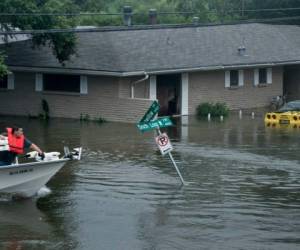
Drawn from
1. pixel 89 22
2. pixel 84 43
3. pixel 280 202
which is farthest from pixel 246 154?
pixel 89 22

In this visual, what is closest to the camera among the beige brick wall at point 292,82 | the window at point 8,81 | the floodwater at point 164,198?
the floodwater at point 164,198

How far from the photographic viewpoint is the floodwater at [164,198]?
20469 mm

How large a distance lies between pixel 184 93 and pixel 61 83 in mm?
5132

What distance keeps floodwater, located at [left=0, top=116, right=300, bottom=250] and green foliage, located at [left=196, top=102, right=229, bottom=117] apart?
260 inches

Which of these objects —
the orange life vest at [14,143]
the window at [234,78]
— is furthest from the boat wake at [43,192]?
the window at [234,78]

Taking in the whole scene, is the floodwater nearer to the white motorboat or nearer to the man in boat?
the white motorboat

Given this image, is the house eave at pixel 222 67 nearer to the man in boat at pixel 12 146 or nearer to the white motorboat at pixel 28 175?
the white motorboat at pixel 28 175

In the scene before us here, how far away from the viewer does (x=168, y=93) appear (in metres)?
43.2

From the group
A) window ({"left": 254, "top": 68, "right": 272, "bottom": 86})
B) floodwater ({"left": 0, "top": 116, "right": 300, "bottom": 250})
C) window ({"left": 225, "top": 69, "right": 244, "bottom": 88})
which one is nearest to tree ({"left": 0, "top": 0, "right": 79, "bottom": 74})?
floodwater ({"left": 0, "top": 116, "right": 300, "bottom": 250})

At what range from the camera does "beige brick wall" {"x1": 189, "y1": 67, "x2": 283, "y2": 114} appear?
43625 millimetres

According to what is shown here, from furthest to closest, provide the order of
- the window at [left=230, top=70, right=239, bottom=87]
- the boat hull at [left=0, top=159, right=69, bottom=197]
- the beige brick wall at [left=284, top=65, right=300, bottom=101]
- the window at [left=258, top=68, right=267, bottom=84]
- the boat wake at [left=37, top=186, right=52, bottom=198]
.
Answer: the beige brick wall at [left=284, top=65, right=300, bottom=101] → the window at [left=258, top=68, right=267, bottom=84] → the window at [left=230, top=70, right=239, bottom=87] → the boat wake at [left=37, top=186, right=52, bottom=198] → the boat hull at [left=0, top=159, right=69, bottom=197]

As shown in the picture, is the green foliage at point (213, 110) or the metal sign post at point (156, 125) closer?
the metal sign post at point (156, 125)

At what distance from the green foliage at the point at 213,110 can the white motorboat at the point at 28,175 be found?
751 inches

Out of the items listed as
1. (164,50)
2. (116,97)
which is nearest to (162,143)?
(116,97)
